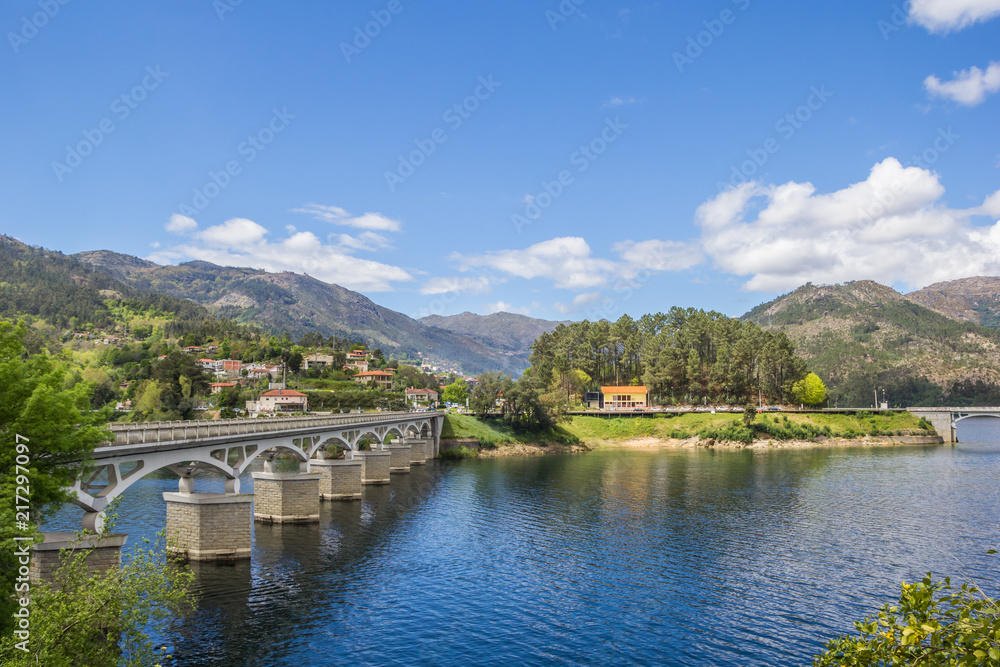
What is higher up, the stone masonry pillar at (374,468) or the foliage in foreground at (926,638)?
the foliage in foreground at (926,638)

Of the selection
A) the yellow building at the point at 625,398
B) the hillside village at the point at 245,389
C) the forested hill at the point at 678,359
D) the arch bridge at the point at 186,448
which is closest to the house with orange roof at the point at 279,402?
the hillside village at the point at 245,389

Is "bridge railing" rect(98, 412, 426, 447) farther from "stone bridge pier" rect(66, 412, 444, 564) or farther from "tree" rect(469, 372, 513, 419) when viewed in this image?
"tree" rect(469, 372, 513, 419)

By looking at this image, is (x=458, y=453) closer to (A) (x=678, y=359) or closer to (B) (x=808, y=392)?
(A) (x=678, y=359)

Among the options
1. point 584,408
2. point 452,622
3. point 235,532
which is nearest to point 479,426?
point 584,408

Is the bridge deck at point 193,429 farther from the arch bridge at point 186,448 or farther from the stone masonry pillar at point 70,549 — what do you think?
the stone masonry pillar at point 70,549

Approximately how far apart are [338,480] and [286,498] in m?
12.4

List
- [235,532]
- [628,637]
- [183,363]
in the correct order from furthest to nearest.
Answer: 1. [183,363]
2. [235,532]
3. [628,637]

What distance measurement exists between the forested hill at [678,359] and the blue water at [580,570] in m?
74.0

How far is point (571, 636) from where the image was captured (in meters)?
28.9

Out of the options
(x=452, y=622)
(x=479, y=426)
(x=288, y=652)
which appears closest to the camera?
(x=288, y=652)

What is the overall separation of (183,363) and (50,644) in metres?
134

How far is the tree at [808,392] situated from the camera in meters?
151

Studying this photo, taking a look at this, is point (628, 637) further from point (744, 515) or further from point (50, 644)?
point (744, 515)

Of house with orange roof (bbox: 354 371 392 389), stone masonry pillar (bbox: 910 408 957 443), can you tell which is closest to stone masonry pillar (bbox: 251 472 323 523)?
house with orange roof (bbox: 354 371 392 389)
